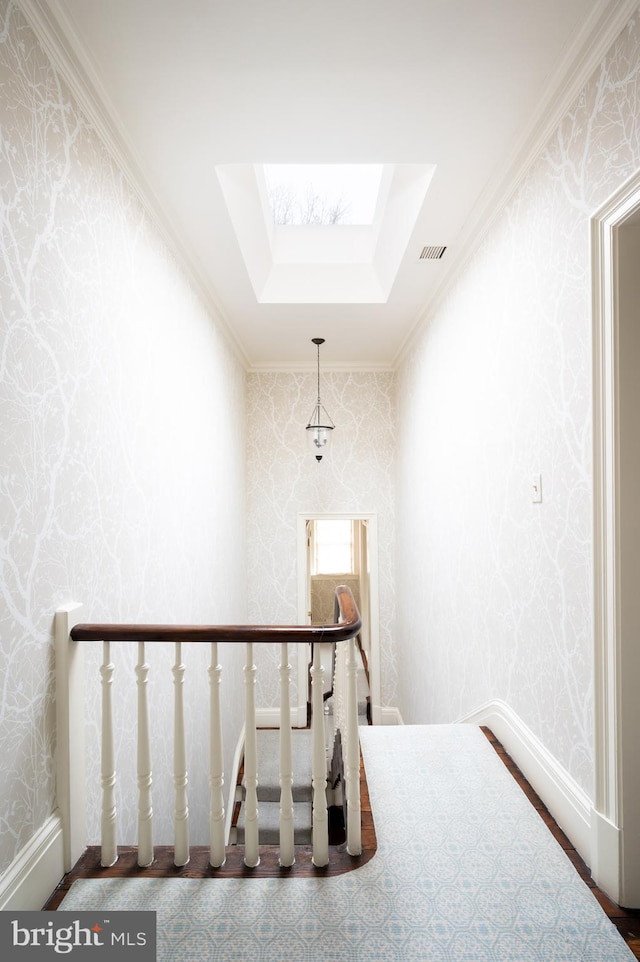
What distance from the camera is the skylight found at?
2.90 metres

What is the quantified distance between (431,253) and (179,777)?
Result: 8.78 ft

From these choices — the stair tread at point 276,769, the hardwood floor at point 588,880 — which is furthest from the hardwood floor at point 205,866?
the stair tread at point 276,769

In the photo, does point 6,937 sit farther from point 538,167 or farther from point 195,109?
point 538,167

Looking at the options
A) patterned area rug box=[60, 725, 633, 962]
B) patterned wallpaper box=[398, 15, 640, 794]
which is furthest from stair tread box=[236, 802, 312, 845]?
patterned area rug box=[60, 725, 633, 962]

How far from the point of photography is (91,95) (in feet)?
5.36

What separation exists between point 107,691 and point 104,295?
131 cm

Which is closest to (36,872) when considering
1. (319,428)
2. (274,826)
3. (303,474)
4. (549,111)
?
(549,111)

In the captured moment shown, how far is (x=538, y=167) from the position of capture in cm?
188

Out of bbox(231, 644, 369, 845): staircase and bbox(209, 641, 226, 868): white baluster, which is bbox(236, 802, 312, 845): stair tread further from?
bbox(209, 641, 226, 868): white baluster

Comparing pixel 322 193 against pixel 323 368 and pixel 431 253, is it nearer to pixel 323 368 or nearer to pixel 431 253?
pixel 431 253

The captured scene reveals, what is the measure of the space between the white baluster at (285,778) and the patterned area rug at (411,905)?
8 centimetres

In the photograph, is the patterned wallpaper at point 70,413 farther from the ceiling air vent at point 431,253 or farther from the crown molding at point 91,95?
the ceiling air vent at point 431,253

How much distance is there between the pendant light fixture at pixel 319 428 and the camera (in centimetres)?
439

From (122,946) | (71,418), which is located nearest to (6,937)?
(122,946)
